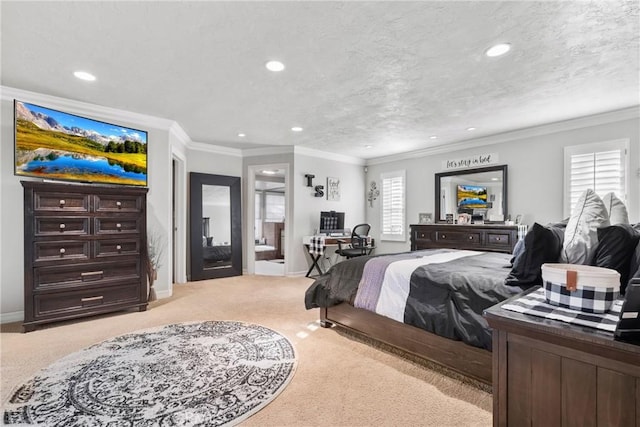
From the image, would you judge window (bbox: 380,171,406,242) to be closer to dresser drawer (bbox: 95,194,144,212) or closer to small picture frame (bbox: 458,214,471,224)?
small picture frame (bbox: 458,214,471,224)

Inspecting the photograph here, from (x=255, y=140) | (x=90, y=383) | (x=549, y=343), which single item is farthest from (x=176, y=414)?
(x=255, y=140)

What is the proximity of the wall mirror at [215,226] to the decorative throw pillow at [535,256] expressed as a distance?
15.5 feet

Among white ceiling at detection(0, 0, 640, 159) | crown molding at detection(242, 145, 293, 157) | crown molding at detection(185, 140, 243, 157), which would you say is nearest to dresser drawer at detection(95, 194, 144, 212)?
white ceiling at detection(0, 0, 640, 159)

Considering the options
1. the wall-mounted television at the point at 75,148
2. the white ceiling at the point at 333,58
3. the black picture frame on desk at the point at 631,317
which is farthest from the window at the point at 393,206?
the black picture frame on desk at the point at 631,317

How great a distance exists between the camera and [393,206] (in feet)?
20.4

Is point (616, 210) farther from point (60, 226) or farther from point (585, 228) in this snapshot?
point (60, 226)

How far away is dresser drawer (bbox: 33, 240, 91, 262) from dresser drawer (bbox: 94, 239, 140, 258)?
9 centimetres

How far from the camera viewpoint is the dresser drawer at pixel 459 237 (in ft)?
15.1

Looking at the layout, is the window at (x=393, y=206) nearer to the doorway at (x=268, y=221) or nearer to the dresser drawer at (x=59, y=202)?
the doorway at (x=268, y=221)

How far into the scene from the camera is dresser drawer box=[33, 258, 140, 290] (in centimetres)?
288

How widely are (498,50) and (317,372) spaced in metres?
2.84

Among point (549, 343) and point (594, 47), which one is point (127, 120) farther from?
point (594, 47)

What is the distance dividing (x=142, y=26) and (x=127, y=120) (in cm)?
217

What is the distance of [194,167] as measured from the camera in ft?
17.2
